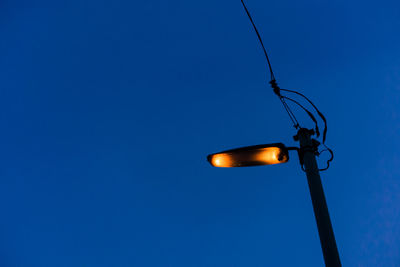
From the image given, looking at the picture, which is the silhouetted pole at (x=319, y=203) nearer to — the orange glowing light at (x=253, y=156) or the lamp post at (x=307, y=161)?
the lamp post at (x=307, y=161)

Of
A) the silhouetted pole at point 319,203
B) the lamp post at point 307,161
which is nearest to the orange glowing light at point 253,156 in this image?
the lamp post at point 307,161

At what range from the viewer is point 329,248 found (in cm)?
212

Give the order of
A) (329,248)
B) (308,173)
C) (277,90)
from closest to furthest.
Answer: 1. (329,248)
2. (308,173)
3. (277,90)

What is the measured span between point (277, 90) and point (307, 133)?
751 millimetres

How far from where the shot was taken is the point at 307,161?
262 cm

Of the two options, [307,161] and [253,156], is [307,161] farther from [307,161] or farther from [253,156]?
[253,156]

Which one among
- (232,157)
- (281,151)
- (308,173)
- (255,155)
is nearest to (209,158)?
(232,157)

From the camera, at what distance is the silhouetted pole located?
83.2 inches

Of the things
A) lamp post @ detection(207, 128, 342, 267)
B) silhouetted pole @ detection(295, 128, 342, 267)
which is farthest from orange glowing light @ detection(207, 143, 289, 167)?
silhouetted pole @ detection(295, 128, 342, 267)

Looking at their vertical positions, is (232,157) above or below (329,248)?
above

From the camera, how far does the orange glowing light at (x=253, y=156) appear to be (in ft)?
9.31

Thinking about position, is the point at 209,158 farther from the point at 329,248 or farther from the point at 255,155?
the point at 329,248

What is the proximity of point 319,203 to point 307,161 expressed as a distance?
1.44ft

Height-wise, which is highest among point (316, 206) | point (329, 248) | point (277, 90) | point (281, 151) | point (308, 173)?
point (277, 90)
